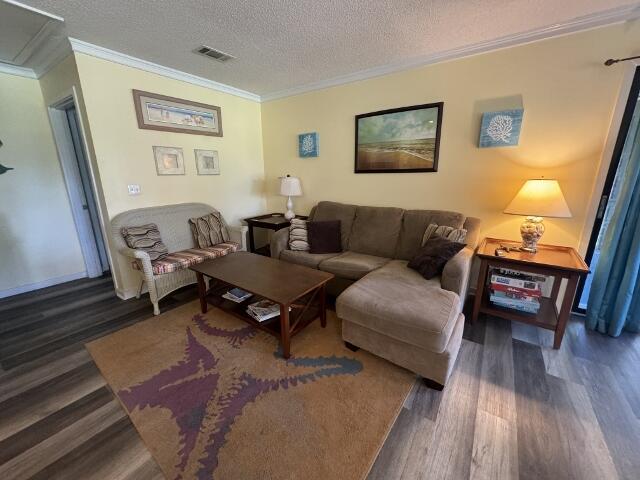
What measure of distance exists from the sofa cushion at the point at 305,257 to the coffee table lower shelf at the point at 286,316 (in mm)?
403

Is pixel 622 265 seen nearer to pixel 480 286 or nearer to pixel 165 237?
pixel 480 286

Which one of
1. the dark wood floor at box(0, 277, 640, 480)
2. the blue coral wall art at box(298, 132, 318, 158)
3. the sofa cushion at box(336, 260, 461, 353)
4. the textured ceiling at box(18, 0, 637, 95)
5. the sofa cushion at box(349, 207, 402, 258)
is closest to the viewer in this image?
the dark wood floor at box(0, 277, 640, 480)

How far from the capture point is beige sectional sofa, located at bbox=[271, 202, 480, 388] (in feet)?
5.27

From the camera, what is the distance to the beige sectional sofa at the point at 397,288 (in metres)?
1.61

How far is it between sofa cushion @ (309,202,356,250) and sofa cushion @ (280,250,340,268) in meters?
0.34

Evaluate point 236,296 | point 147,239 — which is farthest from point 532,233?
point 147,239

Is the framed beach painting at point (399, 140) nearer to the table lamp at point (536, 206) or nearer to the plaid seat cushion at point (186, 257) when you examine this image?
the table lamp at point (536, 206)

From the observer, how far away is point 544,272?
198 cm

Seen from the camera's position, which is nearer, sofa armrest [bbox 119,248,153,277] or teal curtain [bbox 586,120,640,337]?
teal curtain [bbox 586,120,640,337]

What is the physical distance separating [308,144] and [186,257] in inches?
84.1

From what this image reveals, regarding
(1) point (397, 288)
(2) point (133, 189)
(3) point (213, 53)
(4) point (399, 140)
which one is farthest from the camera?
(4) point (399, 140)

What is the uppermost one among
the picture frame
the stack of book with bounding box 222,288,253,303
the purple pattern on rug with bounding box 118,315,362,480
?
the picture frame

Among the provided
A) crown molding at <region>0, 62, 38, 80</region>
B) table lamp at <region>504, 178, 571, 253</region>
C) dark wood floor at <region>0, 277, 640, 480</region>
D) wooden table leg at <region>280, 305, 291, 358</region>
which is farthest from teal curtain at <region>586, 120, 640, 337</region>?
crown molding at <region>0, 62, 38, 80</region>

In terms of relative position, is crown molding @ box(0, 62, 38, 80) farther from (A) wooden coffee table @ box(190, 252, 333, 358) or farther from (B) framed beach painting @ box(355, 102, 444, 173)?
(B) framed beach painting @ box(355, 102, 444, 173)
